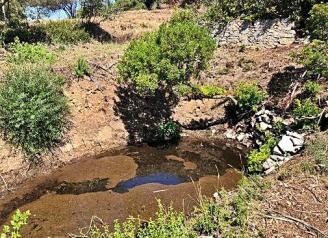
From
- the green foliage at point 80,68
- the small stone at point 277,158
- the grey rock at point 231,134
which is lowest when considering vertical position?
the grey rock at point 231,134

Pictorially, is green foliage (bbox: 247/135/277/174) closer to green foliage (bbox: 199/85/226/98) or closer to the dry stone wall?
green foliage (bbox: 199/85/226/98)

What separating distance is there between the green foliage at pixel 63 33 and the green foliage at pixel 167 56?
327 inches

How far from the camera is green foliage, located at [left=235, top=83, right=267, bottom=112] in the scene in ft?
59.8

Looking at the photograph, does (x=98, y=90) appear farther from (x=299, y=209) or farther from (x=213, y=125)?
(x=299, y=209)

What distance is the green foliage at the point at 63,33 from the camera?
79.6 ft

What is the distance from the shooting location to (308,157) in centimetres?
1244

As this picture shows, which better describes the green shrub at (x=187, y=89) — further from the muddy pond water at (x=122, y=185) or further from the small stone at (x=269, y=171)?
the small stone at (x=269, y=171)

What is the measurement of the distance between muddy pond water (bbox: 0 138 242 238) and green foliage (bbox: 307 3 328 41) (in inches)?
231

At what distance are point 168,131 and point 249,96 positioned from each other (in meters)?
3.94

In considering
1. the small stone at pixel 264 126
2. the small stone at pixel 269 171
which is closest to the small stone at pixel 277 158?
A: the small stone at pixel 269 171

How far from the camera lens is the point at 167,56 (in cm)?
1670

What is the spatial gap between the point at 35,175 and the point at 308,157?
9.73 m

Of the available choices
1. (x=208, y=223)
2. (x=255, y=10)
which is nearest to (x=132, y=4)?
(x=255, y=10)

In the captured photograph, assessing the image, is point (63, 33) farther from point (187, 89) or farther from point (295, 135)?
point (295, 135)
